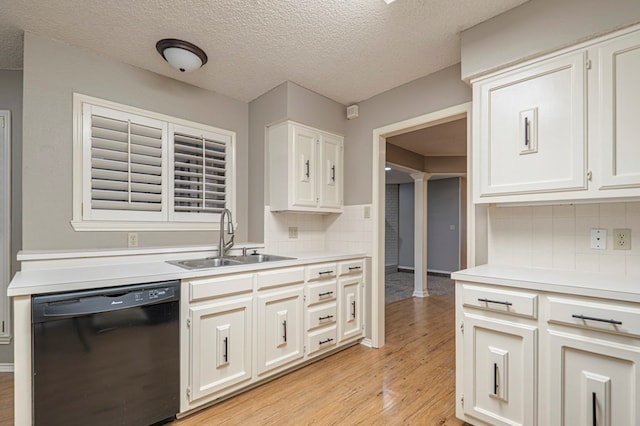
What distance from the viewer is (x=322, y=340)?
268 cm

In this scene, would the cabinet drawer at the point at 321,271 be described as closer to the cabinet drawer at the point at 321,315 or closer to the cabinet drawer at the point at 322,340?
the cabinet drawer at the point at 321,315

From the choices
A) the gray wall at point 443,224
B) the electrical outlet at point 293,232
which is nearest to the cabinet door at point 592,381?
the electrical outlet at point 293,232

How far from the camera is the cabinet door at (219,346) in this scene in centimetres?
192

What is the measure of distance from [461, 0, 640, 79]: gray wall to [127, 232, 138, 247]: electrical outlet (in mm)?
2779

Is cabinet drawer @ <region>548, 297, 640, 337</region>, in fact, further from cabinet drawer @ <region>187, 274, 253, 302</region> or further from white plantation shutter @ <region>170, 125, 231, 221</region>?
white plantation shutter @ <region>170, 125, 231, 221</region>

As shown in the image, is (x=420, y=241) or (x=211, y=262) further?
(x=420, y=241)

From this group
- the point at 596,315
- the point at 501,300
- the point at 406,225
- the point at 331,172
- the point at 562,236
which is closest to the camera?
the point at 596,315

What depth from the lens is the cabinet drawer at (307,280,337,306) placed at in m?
2.61

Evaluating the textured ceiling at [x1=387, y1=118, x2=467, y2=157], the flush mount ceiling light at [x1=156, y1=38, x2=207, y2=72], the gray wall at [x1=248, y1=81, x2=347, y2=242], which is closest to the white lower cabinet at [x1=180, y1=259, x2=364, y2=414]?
the gray wall at [x1=248, y1=81, x2=347, y2=242]

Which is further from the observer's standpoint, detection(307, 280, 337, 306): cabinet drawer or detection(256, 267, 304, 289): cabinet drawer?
detection(307, 280, 337, 306): cabinet drawer

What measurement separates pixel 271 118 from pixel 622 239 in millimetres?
2749

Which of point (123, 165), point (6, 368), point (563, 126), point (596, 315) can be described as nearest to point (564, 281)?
point (596, 315)

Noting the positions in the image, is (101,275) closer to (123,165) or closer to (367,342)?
(123,165)

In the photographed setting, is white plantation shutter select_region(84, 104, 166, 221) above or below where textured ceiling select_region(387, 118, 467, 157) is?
below
